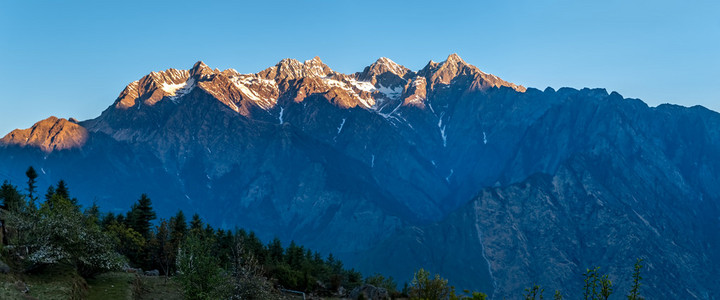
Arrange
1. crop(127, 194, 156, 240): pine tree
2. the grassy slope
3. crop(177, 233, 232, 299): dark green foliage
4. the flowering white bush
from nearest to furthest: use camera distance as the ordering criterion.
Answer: the grassy slope → crop(177, 233, 232, 299): dark green foliage → the flowering white bush → crop(127, 194, 156, 240): pine tree

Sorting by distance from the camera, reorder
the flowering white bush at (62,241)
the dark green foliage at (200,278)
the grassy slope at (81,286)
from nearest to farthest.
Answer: the grassy slope at (81,286) → the dark green foliage at (200,278) → the flowering white bush at (62,241)

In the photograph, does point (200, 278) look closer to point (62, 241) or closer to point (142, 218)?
point (62, 241)

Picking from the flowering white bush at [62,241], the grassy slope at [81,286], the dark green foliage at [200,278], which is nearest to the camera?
the grassy slope at [81,286]

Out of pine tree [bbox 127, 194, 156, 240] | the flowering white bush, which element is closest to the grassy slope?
the flowering white bush

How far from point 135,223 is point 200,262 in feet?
192

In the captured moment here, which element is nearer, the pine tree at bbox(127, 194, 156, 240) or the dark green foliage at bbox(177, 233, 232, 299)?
the dark green foliage at bbox(177, 233, 232, 299)

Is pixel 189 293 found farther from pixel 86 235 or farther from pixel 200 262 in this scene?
pixel 86 235

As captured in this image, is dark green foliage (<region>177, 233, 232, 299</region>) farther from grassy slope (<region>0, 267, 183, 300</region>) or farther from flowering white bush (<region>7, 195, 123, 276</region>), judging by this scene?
flowering white bush (<region>7, 195, 123, 276</region>)

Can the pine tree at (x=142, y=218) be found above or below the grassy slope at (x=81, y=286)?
above

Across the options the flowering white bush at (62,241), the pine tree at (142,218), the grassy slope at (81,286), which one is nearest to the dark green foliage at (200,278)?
the grassy slope at (81,286)

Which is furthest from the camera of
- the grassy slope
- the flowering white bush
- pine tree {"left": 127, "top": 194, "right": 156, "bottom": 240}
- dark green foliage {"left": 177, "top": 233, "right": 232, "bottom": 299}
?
pine tree {"left": 127, "top": 194, "right": 156, "bottom": 240}

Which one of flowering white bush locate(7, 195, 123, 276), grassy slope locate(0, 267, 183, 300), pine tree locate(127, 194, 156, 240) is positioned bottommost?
grassy slope locate(0, 267, 183, 300)

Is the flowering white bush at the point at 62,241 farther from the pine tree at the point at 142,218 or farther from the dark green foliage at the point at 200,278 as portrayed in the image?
the pine tree at the point at 142,218

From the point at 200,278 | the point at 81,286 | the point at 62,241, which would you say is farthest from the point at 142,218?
the point at 200,278
